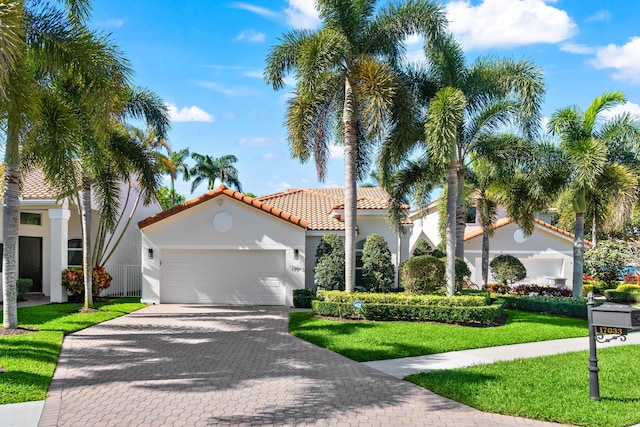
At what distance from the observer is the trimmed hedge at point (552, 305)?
1569 cm

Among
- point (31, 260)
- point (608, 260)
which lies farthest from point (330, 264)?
point (608, 260)

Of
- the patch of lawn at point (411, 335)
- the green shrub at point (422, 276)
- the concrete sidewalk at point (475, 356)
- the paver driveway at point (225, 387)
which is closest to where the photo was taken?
the paver driveway at point (225, 387)

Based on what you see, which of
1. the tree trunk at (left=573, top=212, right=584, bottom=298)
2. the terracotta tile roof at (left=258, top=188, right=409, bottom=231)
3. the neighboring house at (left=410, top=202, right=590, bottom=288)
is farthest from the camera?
the neighboring house at (left=410, top=202, right=590, bottom=288)

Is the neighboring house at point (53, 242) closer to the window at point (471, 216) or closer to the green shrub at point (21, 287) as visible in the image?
the green shrub at point (21, 287)

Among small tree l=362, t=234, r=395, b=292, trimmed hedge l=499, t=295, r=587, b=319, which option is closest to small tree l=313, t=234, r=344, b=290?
small tree l=362, t=234, r=395, b=292

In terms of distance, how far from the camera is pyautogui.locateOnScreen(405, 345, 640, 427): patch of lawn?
6.14m

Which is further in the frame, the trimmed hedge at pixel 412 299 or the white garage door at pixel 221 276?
the white garage door at pixel 221 276

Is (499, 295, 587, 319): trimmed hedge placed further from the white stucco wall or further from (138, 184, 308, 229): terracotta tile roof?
(138, 184, 308, 229): terracotta tile roof

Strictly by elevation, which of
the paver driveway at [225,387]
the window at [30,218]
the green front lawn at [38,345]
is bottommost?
the paver driveway at [225,387]

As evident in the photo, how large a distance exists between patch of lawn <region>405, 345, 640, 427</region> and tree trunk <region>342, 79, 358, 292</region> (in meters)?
6.27

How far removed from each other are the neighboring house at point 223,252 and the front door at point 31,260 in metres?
5.63

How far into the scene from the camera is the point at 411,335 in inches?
452

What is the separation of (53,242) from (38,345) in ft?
28.3

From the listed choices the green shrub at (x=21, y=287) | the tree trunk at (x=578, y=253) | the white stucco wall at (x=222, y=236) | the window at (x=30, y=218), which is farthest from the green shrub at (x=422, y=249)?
the window at (x=30, y=218)
